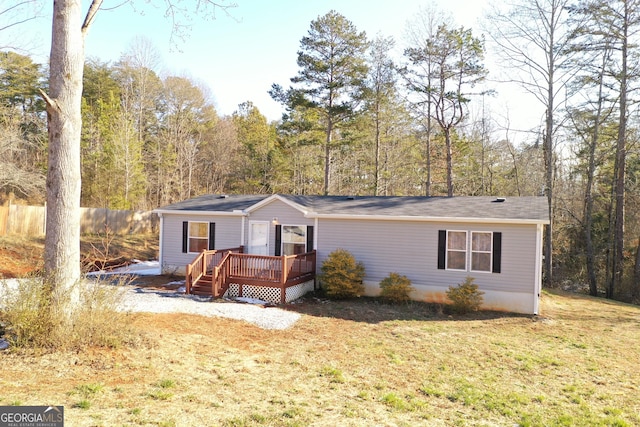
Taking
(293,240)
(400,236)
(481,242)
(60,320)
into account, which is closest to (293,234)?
(293,240)

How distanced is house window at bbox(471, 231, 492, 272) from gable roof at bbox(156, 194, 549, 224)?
0.60m

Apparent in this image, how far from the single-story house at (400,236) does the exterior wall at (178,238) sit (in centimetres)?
4

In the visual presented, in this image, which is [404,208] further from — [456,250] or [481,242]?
[481,242]

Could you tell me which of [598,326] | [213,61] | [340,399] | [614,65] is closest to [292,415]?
[340,399]

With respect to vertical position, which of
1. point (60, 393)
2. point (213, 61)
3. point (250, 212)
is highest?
point (213, 61)

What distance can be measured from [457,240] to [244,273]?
21.7 ft

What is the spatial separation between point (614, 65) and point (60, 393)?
23.3 metres

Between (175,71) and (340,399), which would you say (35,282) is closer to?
(340,399)

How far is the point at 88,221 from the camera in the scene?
21.7m

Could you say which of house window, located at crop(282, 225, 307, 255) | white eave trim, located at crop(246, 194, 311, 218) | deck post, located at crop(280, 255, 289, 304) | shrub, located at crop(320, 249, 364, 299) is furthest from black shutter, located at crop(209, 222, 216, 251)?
shrub, located at crop(320, 249, 364, 299)

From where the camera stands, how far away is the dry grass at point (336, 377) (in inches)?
175

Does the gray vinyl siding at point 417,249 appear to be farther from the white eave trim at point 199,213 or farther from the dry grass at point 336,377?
the white eave trim at point 199,213

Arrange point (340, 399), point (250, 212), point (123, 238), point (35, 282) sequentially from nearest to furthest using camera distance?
1. point (340, 399)
2. point (35, 282)
3. point (250, 212)
4. point (123, 238)

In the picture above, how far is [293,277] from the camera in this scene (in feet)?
40.3
